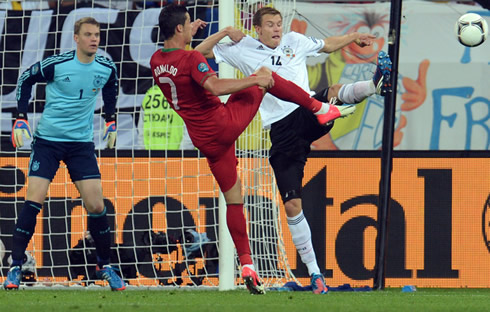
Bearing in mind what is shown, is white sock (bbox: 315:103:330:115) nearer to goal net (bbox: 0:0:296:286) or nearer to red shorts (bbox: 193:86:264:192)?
red shorts (bbox: 193:86:264:192)

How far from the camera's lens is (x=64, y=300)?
6.60 meters

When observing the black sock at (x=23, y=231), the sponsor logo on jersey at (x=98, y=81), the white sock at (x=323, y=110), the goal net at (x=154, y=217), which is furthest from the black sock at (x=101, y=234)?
the white sock at (x=323, y=110)

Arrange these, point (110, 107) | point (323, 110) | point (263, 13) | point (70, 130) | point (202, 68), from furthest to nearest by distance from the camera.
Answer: point (110, 107) < point (70, 130) < point (263, 13) < point (323, 110) < point (202, 68)

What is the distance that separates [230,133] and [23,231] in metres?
1.99

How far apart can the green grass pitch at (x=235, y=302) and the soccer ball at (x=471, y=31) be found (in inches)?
80.2

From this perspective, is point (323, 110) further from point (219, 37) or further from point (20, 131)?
point (20, 131)

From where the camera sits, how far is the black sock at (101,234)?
7.99 meters

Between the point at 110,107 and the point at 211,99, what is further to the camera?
the point at 110,107

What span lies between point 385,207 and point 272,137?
1.53 m

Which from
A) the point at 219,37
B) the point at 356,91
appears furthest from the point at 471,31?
the point at 219,37

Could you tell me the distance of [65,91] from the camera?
793 cm

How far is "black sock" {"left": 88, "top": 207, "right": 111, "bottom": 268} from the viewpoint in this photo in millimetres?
7988

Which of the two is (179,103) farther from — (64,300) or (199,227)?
(199,227)

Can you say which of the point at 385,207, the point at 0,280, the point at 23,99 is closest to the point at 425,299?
the point at 385,207
